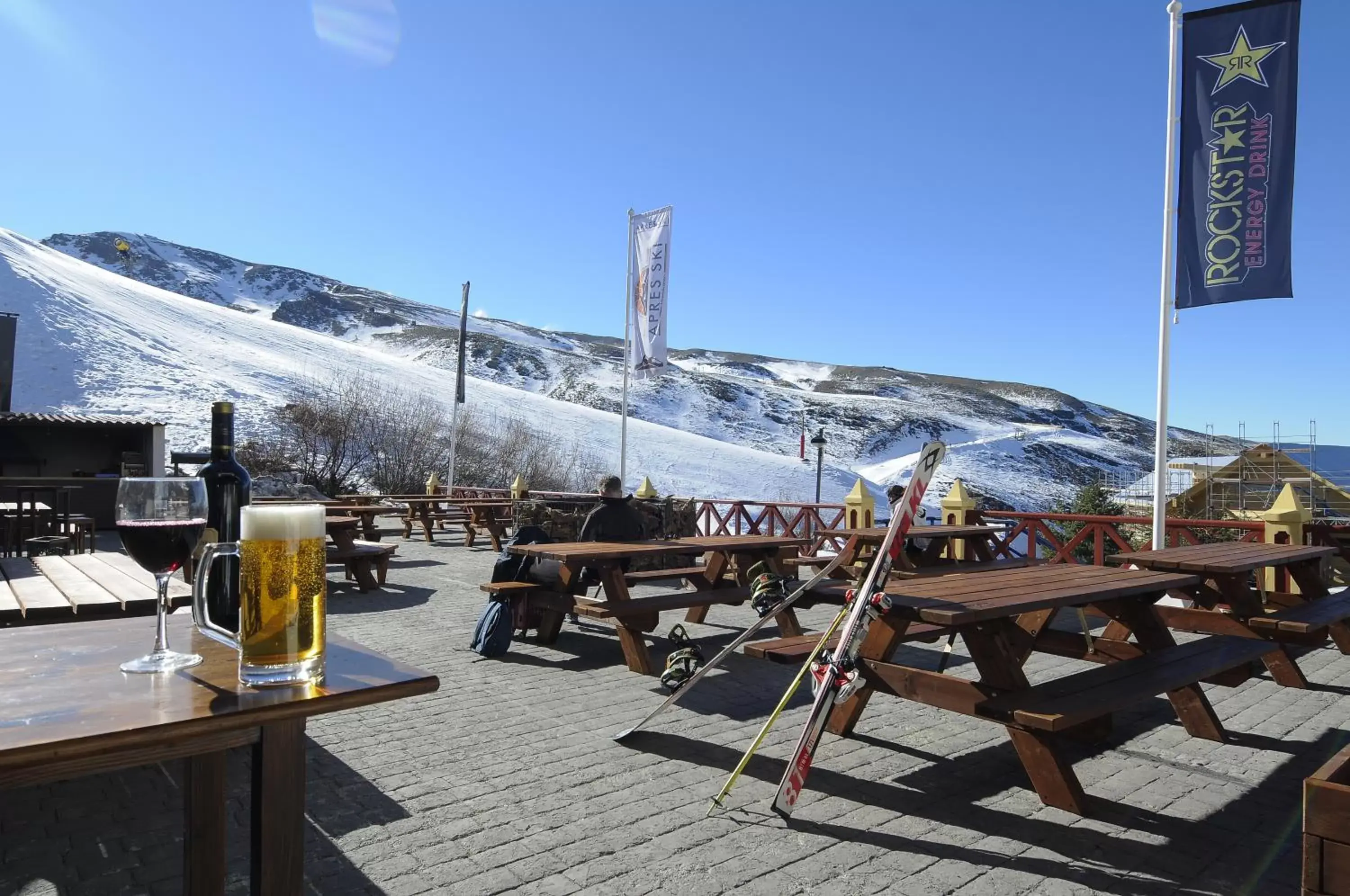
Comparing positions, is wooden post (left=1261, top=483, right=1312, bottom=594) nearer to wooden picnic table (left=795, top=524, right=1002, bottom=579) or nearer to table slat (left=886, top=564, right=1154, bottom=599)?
wooden picnic table (left=795, top=524, right=1002, bottom=579)

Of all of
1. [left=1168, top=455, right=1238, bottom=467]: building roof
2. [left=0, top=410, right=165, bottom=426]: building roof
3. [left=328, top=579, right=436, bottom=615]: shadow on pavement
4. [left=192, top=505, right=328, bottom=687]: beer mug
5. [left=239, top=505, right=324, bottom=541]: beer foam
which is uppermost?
[left=1168, top=455, right=1238, bottom=467]: building roof

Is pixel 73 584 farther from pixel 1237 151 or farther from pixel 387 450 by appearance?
pixel 387 450

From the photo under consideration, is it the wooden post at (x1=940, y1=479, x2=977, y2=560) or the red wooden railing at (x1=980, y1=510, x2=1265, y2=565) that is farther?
the wooden post at (x1=940, y1=479, x2=977, y2=560)

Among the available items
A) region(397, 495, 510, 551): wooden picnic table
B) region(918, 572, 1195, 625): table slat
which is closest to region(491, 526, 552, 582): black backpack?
region(918, 572, 1195, 625): table slat

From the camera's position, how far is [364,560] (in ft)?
30.6

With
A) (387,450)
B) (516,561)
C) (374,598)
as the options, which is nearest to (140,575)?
(516,561)

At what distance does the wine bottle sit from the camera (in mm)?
1522

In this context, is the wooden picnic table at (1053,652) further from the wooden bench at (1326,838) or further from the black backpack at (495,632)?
the black backpack at (495,632)

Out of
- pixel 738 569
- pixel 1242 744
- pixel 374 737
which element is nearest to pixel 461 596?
pixel 738 569

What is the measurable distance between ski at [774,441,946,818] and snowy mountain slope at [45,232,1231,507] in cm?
5808

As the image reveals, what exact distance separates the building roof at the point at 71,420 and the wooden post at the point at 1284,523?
68.8 ft

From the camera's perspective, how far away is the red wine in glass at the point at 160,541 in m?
1.43

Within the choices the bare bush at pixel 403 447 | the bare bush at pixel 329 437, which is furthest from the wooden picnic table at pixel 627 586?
the bare bush at pixel 403 447

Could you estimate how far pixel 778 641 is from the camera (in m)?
4.04
